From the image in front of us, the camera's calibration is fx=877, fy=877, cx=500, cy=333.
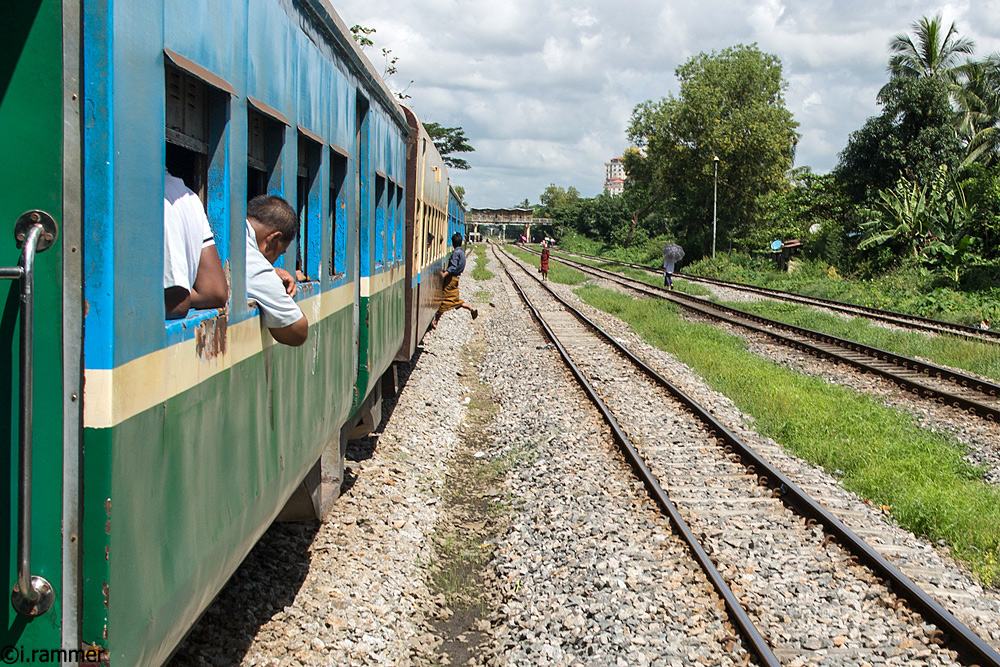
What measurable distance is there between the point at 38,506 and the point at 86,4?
1104 mm

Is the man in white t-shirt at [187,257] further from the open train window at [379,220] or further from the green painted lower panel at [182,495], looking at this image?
the open train window at [379,220]

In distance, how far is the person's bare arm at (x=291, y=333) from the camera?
346 cm

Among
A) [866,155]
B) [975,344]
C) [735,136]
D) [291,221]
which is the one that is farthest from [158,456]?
[735,136]

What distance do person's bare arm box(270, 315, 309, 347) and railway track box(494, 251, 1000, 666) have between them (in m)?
2.76

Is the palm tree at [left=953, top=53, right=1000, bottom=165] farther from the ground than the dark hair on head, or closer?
farther from the ground

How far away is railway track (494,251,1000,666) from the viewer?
4.58m

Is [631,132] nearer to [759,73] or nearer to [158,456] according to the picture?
[759,73]

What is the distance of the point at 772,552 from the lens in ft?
19.2

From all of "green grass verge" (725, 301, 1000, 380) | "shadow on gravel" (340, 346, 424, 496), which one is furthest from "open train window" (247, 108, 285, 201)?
"green grass verge" (725, 301, 1000, 380)

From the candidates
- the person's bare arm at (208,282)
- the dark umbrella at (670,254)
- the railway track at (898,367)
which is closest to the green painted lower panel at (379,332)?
the person's bare arm at (208,282)

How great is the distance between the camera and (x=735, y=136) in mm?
52344

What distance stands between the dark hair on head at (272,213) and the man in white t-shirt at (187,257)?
24.6 inches

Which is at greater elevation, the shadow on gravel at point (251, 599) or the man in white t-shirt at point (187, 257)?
the man in white t-shirt at point (187, 257)

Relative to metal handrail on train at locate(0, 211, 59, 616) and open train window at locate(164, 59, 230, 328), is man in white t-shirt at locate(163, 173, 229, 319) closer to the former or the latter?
open train window at locate(164, 59, 230, 328)
